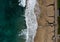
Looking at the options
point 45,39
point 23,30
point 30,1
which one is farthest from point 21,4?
point 45,39

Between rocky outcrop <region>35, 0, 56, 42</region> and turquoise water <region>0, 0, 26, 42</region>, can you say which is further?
Answer: rocky outcrop <region>35, 0, 56, 42</region>

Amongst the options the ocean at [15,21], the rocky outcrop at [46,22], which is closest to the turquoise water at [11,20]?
the ocean at [15,21]

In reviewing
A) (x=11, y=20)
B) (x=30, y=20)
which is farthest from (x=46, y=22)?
(x=11, y=20)

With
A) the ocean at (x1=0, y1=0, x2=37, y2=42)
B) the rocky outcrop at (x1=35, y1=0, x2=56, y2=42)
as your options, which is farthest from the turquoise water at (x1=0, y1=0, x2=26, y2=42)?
the rocky outcrop at (x1=35, y1=0, x2=56, y2=42)

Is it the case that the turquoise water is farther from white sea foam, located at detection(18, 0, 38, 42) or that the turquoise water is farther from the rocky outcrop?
the rocky outcrop

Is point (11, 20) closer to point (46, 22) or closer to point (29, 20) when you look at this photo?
point (29, 20)

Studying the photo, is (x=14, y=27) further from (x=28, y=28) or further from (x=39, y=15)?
(x=39, y=15)

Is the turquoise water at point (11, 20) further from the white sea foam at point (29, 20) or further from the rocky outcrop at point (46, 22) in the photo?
the rocky outcrop at point (46, 22)
